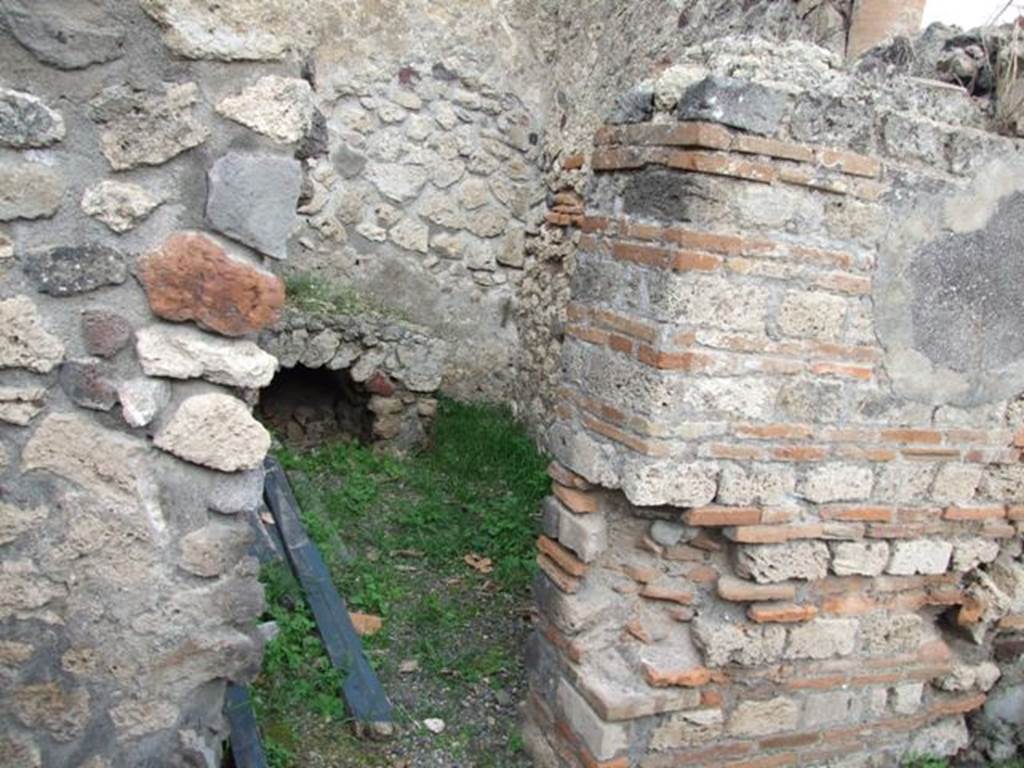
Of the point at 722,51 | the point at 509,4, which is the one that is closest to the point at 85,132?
the point at 722,51

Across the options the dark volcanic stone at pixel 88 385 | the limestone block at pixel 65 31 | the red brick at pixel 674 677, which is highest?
the limestone block at pixel 65 31

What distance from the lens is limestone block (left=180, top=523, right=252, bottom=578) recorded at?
207cm

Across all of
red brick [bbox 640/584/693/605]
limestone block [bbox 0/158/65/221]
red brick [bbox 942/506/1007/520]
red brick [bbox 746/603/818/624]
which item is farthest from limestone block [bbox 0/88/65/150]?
red brick [bbox 942/506/1007/520]

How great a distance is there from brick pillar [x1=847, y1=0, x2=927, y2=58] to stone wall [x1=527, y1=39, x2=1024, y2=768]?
118 cm

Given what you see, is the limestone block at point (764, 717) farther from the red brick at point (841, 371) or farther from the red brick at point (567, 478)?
the red brick at point (841, 371)

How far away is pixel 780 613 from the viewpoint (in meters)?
→ 2.76

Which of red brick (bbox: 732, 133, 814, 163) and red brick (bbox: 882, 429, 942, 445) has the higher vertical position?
red brick (bbox: 732, 133, 814, 163)

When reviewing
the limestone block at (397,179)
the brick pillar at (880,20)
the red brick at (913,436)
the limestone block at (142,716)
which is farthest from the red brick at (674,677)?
the limestone block at (397,179)

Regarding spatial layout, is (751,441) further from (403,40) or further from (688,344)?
(403,40)

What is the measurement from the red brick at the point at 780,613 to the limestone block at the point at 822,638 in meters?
0.05

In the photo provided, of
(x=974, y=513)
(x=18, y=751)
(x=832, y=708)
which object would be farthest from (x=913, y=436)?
(x=18, y=751)

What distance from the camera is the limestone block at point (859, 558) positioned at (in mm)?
2793

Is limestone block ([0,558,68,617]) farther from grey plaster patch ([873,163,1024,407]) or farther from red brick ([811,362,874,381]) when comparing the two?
grey plaster patch ([873,163,1024,407])

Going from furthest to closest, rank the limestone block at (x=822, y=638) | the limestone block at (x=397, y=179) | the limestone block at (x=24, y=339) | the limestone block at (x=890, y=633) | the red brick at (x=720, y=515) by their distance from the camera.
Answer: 1. the limestone block at (x=397, y=179)
2. the limestone block at (x=890, y=633)
3. the limestone block at (x=822, y=638)
4. the red brick at (x=720, y=515)
5. the limestone block at (x=24, y=339)
